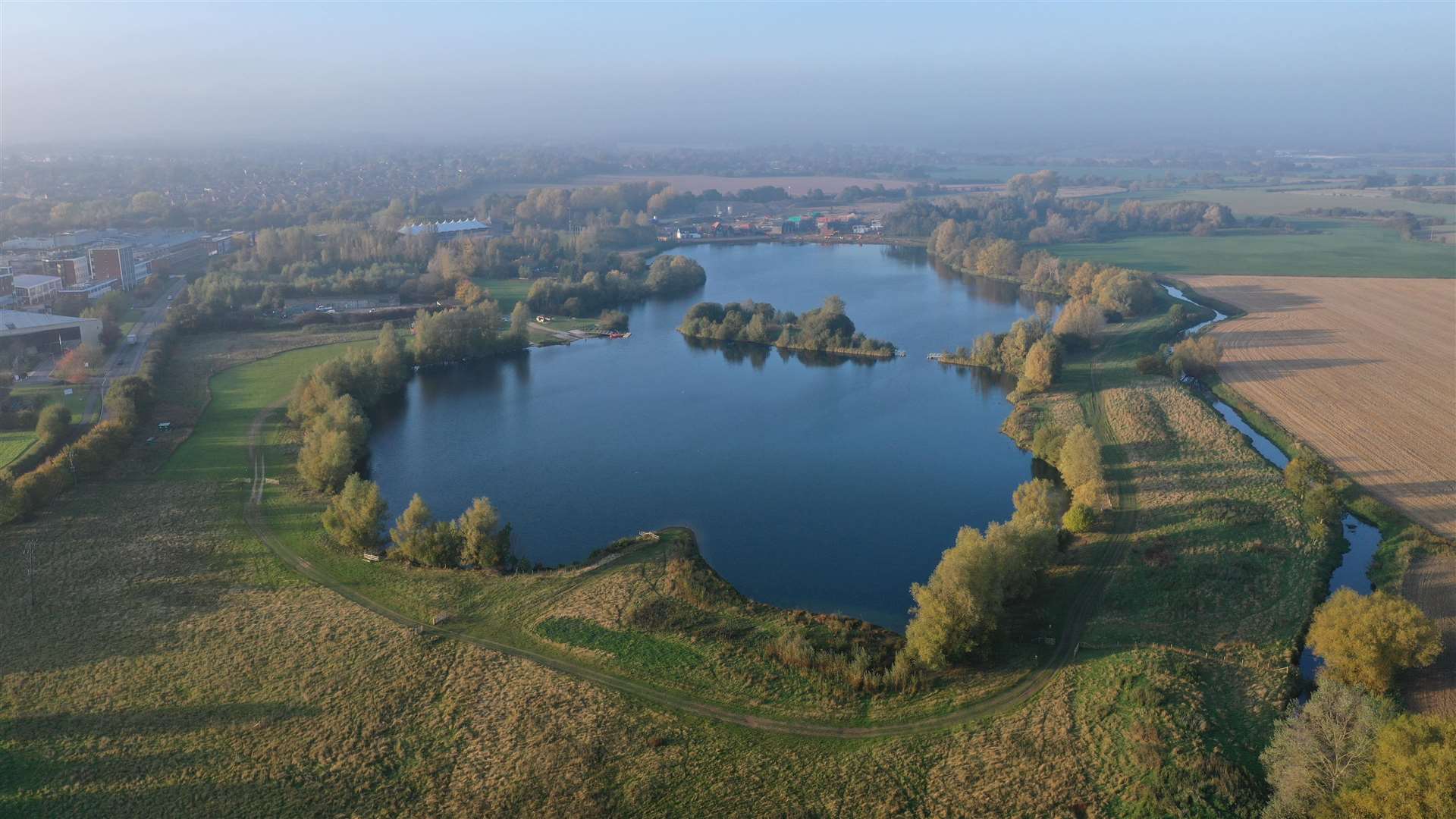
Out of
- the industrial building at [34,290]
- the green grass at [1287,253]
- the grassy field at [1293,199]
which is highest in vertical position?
the grassy field at [1293,199]

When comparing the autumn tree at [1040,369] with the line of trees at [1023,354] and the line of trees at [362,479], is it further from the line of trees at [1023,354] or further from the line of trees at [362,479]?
the line of trees at [362,479]

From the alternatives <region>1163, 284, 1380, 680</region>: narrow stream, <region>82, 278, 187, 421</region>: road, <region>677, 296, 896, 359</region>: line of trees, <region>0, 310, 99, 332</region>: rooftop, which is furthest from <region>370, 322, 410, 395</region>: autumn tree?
<region>1163, 284, 1380, 680</region>: narrow stream

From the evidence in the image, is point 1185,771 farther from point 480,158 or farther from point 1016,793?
point 480,158

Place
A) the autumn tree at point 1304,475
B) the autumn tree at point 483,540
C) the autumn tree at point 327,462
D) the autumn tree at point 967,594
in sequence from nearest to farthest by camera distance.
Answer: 1. the autumn tree at point 967,594
2. the autumn tree at point 483,540
3. the autumn tree at point 1304,475
4. the autumn tree at point 327,462

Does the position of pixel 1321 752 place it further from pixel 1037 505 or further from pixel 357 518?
pixel 357 518

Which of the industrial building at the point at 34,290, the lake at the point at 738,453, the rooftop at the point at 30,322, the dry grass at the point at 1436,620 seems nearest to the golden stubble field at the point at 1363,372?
the dry grass at the point at 1436,620

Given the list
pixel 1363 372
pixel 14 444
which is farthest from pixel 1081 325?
pixel 14 444
